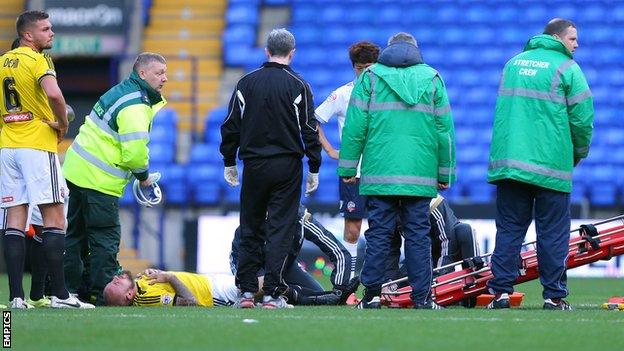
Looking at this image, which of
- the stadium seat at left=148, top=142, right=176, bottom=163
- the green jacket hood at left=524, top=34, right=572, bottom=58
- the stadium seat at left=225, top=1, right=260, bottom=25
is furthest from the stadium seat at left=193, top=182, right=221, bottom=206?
the green jacket hood at left=524, top=34, right=572, bottom=58

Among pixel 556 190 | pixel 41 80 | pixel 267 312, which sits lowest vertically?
pixel 267 312

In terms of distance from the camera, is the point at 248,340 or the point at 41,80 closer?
the point at 248,340

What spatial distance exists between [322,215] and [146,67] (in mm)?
7064

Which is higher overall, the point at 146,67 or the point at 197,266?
the point at 146,67

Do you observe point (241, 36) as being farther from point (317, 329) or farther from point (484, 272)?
point (317, 329)

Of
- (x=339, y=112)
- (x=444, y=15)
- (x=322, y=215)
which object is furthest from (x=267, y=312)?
(x=444, y=15)

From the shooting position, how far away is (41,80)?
9.02m

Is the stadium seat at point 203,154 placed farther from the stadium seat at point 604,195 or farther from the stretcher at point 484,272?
the stretcher at point 484,272

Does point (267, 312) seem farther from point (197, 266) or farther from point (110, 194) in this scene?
point (197, 266)

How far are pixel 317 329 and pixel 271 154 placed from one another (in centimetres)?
199

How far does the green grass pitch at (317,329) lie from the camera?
6.80m

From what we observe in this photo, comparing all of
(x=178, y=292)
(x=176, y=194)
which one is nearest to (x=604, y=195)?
(x=176, y=194)

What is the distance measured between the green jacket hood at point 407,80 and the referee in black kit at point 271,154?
563 mm

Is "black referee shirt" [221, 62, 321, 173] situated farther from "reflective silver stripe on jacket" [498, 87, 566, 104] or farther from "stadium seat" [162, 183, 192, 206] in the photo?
"stadium seat" [162, 183, 192, 206]
